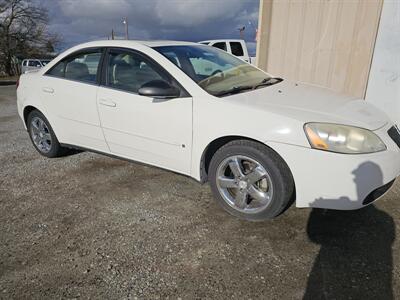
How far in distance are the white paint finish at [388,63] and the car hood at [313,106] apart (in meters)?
2.30

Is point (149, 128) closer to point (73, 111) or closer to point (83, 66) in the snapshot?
point (73, 111)

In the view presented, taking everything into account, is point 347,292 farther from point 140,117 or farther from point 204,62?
point 204,62

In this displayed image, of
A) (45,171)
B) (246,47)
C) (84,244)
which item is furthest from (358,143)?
(246,47)

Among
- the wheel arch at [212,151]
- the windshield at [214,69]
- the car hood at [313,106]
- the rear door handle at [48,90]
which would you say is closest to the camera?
the car hood at [313,106]

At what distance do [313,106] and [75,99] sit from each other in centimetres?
247

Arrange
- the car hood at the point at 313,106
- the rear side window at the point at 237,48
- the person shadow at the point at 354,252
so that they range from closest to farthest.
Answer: the person shadow at the point at 354,252, the car hood at the point at 313,106, the rear side window at the point at 237,48

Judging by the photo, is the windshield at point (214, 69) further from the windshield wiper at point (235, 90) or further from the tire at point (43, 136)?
the tire at point (43, 136)

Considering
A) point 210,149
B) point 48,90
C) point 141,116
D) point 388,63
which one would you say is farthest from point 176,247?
point 388,63

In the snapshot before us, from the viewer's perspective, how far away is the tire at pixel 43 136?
405cm

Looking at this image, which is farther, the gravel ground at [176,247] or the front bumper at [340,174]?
the front bumper at [340,174]

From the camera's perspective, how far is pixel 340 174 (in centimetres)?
229

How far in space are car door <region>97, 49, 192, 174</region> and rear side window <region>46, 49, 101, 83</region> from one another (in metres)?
0.18

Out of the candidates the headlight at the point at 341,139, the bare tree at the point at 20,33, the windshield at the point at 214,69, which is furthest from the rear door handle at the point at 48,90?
the bare tree at the point at 20,33

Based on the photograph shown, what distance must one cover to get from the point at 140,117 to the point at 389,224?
236cm
